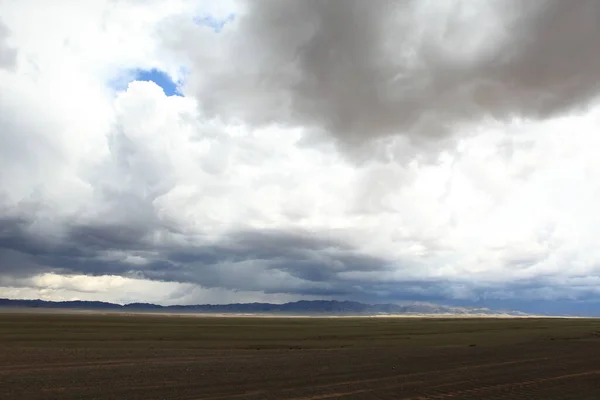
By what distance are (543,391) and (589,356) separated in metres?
22.7

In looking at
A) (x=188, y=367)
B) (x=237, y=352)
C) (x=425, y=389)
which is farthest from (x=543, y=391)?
(x=237, y=352)

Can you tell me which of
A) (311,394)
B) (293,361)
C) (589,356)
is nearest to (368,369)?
(293,361)

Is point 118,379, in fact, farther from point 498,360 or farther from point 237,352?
point 498,360

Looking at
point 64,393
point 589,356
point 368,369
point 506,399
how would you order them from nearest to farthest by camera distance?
1. point 506,399
2. point 64,393
3. point 368,369
4. point 589,356

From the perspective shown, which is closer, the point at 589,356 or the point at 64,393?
the point at 64,393

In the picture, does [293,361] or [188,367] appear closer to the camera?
[188,367]

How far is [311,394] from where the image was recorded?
21516 millimetres

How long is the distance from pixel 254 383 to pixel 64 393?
29.3 feet

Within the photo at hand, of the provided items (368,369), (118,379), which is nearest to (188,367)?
(118,379)

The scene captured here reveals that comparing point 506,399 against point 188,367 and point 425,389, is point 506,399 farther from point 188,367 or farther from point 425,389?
point 188,367

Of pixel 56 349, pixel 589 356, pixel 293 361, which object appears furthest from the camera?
pixel 56 349

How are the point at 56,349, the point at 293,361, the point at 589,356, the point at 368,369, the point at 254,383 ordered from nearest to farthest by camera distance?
the point at 254,383, the point at 368,369, the point at 293,361, the point at 589,356, the point at 56,349

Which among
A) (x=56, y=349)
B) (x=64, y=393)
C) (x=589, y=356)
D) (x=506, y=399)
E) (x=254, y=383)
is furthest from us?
(x=56, y=349)

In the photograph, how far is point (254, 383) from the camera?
2486cm
